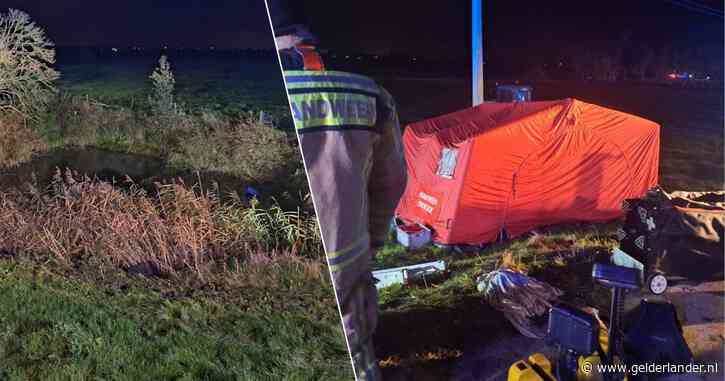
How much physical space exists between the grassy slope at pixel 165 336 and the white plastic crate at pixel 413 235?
4.30 ft

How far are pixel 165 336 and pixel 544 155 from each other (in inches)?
91.3

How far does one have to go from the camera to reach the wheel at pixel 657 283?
41.2 inches

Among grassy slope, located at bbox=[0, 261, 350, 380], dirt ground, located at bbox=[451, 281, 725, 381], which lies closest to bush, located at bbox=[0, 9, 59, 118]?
grassy slope, located at bbox=[0, 261, 350, 380]

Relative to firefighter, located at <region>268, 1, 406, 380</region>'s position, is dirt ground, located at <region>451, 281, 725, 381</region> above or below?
below

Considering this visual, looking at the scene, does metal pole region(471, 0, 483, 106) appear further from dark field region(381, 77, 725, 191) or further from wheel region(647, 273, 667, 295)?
wheel region(647, 273, 667, 295)

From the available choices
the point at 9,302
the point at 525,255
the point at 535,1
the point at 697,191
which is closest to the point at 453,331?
the point at 525,255

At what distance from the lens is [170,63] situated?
2.92 metres

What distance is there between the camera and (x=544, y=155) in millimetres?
1040

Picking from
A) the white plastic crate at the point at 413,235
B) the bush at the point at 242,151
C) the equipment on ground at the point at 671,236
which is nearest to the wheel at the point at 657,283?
the equipment on ground at the point at 671,236

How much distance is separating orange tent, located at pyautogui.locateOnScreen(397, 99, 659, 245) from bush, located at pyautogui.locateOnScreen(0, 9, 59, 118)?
315cm

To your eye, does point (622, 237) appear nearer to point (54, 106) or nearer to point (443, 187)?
point (443, 187)

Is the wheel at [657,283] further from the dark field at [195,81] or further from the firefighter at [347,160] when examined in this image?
the dark field at [195,81]

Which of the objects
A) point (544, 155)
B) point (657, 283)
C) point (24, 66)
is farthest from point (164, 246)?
point (657, 283)

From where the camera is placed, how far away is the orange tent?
1029 millimetres
